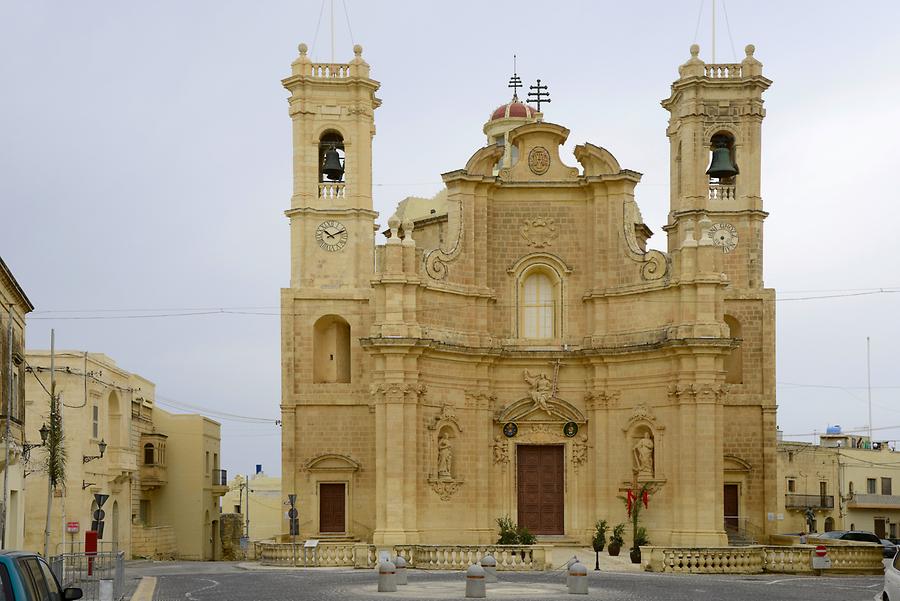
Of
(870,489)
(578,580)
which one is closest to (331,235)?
(578,580)

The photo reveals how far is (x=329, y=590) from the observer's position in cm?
2909

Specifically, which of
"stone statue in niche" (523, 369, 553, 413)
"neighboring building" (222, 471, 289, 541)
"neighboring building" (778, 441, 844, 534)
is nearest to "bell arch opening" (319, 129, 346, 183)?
"stone statue in niche" (523, 369, 553, 413)

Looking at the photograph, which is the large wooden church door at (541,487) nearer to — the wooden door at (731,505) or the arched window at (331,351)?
the wooden door at (731,505)

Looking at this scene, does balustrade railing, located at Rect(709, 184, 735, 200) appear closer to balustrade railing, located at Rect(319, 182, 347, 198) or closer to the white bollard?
balustrade railing, located at Rect(319, 182, 347, 198)

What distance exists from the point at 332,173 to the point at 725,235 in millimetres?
13145

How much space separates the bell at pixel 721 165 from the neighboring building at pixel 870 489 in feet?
86.7

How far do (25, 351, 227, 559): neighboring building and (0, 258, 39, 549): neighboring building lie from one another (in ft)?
30.0

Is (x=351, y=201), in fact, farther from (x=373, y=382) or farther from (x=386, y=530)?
(x=386, y=530)

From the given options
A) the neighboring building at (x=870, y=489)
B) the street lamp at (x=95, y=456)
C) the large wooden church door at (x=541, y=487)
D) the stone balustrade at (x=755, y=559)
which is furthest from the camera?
the neighboring building at (x=870, y=489)

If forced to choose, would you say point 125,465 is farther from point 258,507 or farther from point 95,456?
point 258,507

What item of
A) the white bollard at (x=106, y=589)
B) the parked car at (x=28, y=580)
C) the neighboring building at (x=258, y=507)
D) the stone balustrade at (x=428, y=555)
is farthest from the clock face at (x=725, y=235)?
the neighboring building at (x=258, y=507)

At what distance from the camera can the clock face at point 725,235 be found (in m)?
46.3

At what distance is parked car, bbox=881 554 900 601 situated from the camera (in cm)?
1777

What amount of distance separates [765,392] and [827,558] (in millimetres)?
9530
